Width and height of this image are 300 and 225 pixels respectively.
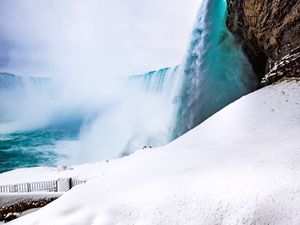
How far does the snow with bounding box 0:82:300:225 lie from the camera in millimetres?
6109

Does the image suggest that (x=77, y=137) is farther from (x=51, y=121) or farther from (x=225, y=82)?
(x=225, y=82)

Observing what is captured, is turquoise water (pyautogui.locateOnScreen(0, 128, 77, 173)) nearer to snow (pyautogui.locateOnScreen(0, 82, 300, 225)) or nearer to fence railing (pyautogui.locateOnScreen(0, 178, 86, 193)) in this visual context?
fence railing (pyautogui.locateOnScreen(0, 178, 86, 193))

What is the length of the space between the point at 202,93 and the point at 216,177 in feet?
73.1

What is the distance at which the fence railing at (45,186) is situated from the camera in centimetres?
1980

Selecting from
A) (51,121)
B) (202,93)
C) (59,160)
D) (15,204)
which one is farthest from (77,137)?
(15,204)

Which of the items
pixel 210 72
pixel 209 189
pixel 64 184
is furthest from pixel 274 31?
pixel 64 184

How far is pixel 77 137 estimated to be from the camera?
72.3 m

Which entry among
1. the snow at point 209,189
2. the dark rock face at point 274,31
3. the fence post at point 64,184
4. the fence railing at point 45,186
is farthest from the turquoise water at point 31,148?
the snow at point 209,189

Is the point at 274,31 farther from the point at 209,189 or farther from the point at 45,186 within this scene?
the point at 45,186

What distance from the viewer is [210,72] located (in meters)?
29.3

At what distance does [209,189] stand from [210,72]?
76.7 ft

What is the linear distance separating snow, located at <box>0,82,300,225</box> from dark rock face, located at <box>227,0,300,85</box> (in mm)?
6821

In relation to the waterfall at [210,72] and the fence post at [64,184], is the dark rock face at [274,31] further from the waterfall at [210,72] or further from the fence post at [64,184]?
the fence post at [64,184]

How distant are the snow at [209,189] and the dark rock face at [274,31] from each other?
22.4ft
